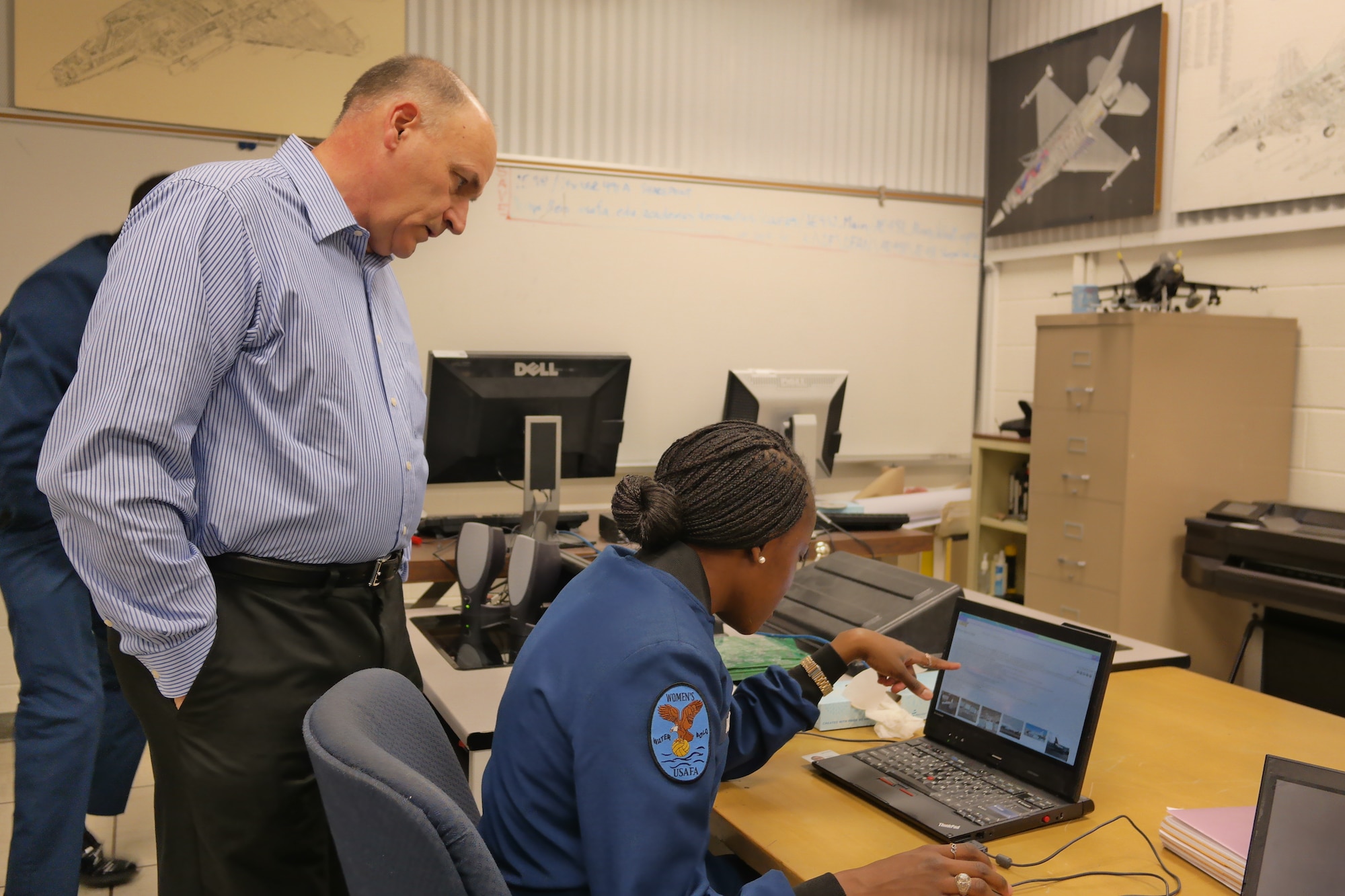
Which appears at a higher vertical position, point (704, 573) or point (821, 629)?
point (704, 573)

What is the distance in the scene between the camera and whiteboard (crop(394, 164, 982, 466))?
395 cm

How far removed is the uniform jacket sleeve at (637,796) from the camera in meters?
0.94

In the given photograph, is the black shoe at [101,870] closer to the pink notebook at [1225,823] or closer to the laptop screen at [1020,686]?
the laptop screen at [1020,686]

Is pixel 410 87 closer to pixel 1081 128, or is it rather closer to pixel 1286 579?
pixel 1286 579

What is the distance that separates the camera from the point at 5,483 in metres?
1.95

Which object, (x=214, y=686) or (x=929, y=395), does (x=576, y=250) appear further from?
(x=214, y=686)

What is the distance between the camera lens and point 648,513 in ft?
3.78

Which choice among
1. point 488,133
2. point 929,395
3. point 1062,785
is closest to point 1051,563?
point 929,395

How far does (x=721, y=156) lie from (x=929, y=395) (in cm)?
148

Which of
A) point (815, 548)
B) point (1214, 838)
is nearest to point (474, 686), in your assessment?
point (815, 548)

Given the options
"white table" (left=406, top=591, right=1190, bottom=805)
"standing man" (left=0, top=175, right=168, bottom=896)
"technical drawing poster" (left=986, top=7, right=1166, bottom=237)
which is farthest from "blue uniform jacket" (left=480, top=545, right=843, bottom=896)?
"technical drawing poster" (left=986, top=7, right=1166, bottom=237)

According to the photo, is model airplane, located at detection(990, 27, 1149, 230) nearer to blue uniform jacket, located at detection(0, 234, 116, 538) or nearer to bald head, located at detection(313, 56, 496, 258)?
bald head, located at detection(313, 56, 496, 258)

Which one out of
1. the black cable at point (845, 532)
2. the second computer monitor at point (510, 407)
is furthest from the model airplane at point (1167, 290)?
the second computer monitor at point (510, 407)

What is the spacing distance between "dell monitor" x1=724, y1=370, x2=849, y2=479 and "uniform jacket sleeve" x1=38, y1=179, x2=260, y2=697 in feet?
6.62
